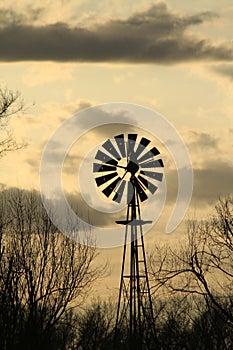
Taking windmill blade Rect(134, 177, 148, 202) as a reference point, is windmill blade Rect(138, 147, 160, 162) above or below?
above

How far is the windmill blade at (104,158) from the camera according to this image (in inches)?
1640

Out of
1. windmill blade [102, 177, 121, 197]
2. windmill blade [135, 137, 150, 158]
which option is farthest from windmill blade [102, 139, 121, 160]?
windmill blade [102, 177, 121, 197]

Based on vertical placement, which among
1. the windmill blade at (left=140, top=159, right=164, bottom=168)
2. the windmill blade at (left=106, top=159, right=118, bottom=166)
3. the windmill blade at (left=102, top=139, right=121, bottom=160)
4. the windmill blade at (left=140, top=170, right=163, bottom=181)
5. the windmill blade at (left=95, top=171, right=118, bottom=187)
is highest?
the windmill blade at (left=102, top=139, right=121, bottom=160)

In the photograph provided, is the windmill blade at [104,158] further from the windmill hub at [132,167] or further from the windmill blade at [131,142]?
the windmill blade at [131,142]

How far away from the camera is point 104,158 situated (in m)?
41.9

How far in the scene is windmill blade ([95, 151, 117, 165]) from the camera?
41656mm

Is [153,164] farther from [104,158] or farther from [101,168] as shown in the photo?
[101,168]

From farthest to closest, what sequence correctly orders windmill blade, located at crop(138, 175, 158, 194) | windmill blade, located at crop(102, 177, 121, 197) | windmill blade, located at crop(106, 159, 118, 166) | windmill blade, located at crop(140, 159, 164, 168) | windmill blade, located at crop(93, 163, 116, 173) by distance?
windmill blade, located at crop(138, 175, 158, 194)
windmill blade, located at crop(140, 159, 164, 168)
windmill blade, located at crop(93, 163, 116, 173)
windmill blade, located at crop(106, 159, 118, 166)
windmill blade, located at crop(102, 177, 121, 197)

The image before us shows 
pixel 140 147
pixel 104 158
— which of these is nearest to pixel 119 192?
pixel 104 158

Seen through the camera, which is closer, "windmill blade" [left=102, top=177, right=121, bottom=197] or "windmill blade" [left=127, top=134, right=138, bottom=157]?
"windmill blade" [left=102, top=177, right=121, bottom=197]

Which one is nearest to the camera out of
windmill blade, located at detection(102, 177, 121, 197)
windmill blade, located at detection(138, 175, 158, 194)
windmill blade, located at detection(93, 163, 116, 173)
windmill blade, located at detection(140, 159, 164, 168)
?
windmill blade, located at detection(102, 177, 121, 197)

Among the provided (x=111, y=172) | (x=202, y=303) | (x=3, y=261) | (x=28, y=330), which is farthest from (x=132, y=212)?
(x=202, y=303)

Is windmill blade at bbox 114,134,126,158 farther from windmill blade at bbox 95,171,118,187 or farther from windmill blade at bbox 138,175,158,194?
windmill blade at bbox 138,175,158,194

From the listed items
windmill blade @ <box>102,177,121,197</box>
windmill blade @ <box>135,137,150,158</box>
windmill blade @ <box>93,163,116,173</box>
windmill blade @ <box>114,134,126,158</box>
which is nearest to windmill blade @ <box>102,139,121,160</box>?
windmill blade @ <box>114,134,126,158</box>
